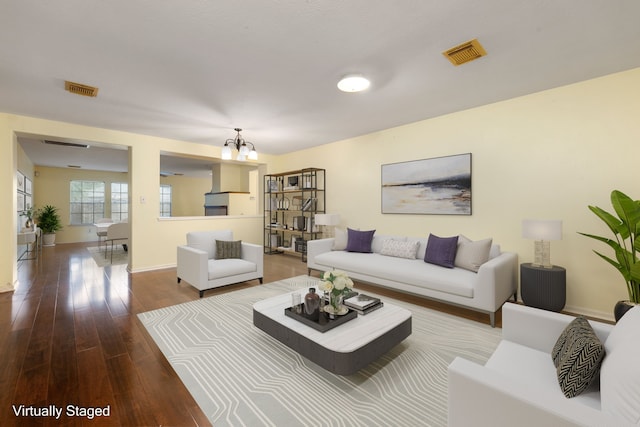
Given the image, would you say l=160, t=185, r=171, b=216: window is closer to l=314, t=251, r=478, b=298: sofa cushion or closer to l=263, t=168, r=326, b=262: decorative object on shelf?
l=263, t=168, r=326, b=262: decorative object on shelf

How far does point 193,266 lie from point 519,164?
4.30 metres

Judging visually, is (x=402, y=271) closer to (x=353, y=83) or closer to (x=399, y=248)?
(x=399, y=248)

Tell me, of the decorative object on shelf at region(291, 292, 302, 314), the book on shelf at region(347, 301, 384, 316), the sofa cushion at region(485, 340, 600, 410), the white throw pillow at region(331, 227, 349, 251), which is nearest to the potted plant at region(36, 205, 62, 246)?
the white throw pillow at region(331, 227, 349, 251)

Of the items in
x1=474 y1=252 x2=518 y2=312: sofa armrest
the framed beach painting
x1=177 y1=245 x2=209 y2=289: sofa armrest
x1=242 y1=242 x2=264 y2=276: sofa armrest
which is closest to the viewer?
x1=474 y1=252 x2=518 y2=312: sofa armrest

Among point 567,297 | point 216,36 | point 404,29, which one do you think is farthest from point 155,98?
point 567,297

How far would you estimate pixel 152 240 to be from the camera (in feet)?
16.7

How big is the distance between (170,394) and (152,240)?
402cm

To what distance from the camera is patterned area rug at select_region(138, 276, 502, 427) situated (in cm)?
160

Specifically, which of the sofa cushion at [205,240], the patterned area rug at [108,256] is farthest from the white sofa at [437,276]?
the patterned area rug at [108,256]

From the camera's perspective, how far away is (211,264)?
382 cm

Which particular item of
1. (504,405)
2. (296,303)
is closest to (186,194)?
(296,303)

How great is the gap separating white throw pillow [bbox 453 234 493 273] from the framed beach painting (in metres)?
0.63

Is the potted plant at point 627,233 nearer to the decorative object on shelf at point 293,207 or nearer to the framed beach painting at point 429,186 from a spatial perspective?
the framed beach painting at point 429,186

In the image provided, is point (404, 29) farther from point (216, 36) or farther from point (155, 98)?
point (155, 98)
